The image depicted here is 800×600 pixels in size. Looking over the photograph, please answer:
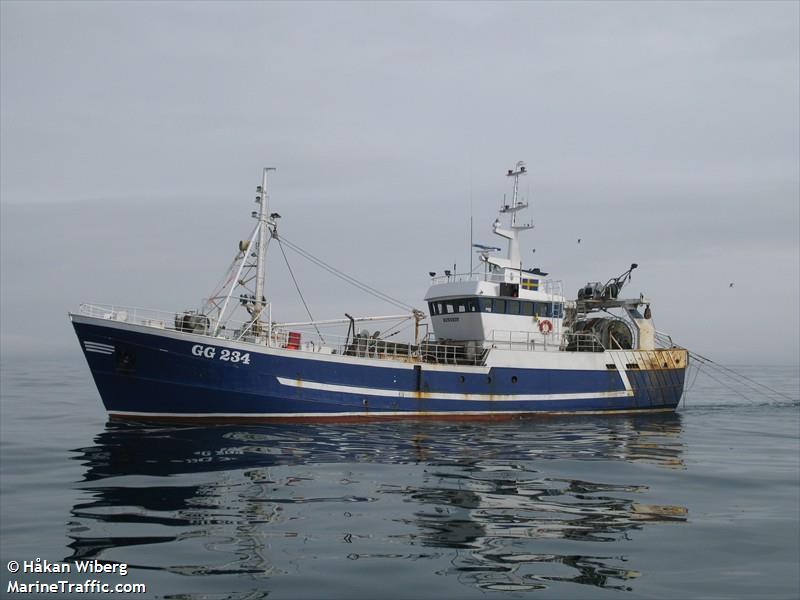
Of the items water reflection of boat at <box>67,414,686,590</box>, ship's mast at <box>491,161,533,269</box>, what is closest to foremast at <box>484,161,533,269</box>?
ship's mast at <box>491,161,533,269</box>

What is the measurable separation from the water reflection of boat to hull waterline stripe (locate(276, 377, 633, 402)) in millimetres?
2934

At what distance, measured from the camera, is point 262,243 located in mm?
24266

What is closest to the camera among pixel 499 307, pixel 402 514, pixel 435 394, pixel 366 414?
pixel 402 514

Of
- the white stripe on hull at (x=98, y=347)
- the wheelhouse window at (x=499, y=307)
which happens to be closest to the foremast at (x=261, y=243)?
the white stripe on hull at (x=98, y=347)

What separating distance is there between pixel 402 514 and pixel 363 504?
1051 mm

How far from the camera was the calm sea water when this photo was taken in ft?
26.8

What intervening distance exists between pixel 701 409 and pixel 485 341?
15994 mm

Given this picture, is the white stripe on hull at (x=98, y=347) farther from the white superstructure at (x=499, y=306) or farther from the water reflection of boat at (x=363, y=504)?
the white superstructure at (x=499, y=306)

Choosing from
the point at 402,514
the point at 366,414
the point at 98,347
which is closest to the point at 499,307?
the point at 366,414

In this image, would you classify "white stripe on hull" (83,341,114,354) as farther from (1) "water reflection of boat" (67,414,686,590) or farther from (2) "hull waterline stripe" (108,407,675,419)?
(1) "water reflection of boat" (67,414,686,590)

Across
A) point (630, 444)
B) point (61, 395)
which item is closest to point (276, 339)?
point (630, 444)

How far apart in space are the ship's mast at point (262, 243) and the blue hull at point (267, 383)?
2277mm

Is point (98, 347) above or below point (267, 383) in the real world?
above

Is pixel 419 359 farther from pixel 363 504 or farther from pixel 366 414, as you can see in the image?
pixel 363 504
